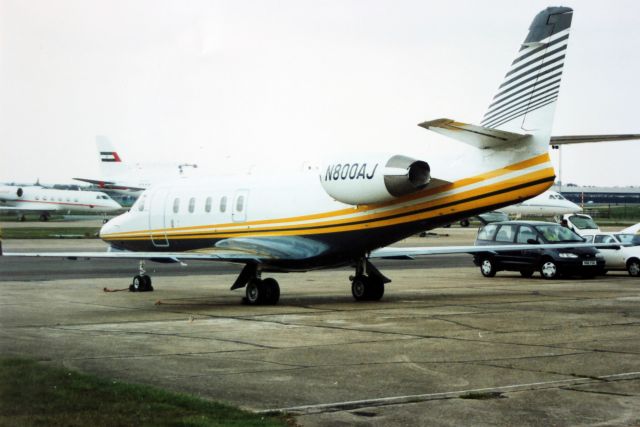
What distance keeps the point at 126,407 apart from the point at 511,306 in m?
12.4

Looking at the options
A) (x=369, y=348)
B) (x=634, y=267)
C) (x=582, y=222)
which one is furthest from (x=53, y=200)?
(x=369, y=348)

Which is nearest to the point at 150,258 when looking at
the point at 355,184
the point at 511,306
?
the point at 355,184

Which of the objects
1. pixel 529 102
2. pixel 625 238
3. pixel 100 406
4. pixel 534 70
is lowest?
pixel 100 406

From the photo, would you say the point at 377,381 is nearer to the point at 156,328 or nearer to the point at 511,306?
the point at 156,328

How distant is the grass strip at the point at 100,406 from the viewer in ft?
26.3

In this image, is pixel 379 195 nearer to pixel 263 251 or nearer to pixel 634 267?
pixel 263 251

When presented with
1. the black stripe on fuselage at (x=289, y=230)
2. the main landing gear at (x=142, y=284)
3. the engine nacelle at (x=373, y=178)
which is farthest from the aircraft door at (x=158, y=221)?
the engine nacelle at (x=373, y=178)

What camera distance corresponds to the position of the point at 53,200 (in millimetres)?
95875

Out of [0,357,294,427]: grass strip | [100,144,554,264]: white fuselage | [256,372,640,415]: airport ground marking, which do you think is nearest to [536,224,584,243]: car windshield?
[100,144,554,264]: white fuselage

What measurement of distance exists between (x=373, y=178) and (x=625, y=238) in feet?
48.7

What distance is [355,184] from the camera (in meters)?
18.8

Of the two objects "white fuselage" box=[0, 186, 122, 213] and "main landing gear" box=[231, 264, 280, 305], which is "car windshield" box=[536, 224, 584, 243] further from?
"white fuselage" box=[0, 186, 122, 213]

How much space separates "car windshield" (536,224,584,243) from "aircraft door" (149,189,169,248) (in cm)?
1212

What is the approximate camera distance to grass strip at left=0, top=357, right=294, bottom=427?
8023 millimetres
